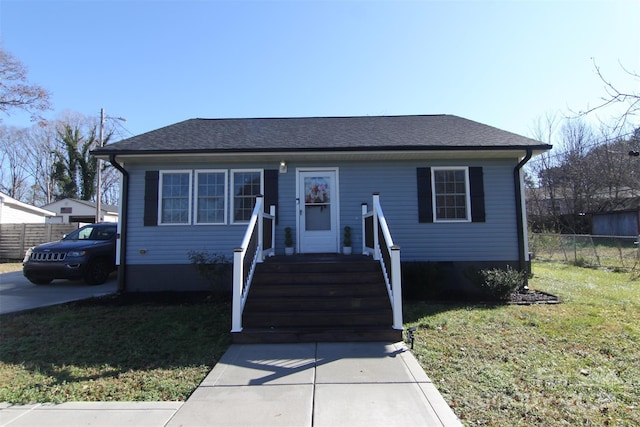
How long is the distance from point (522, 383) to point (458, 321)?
2.06 meters

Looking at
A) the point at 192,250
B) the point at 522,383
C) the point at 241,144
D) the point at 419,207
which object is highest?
the point at 241,144

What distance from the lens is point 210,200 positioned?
8.07 meters

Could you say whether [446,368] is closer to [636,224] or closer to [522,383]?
[522,383]

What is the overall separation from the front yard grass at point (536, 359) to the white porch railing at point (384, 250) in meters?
0.58

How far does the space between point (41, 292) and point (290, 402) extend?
8299mm

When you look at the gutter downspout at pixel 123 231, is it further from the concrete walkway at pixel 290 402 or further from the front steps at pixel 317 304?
the concrete walkway at pixel 290 402

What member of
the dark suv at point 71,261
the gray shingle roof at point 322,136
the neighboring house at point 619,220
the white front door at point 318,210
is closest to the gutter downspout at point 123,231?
the gray shingle roof at point 322,136

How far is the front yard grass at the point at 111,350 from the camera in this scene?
3.36m

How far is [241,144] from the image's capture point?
7.88m

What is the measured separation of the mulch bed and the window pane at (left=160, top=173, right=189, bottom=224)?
7.16m

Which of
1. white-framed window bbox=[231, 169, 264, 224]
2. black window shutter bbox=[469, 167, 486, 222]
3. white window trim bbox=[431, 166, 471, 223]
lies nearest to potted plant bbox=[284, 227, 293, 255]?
white-framed window bbox=[231, 169, 264, 224]

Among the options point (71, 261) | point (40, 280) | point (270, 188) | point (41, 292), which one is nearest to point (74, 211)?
point (40, 280)

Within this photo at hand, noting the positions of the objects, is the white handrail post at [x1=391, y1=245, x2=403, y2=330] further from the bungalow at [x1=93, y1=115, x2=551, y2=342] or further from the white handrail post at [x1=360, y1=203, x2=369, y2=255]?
the bungalow at [x1=93, y1=115, x2=551, y2=342]

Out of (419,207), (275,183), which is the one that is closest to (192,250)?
(275,183)
